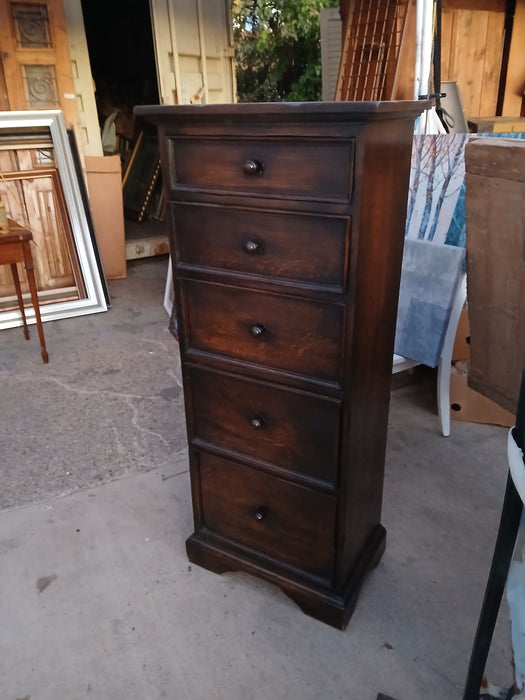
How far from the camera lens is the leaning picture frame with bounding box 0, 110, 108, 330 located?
3316 millimetres

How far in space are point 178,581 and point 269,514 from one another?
1.22 feet

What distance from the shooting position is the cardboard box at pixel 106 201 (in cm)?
393

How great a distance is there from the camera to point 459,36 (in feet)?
13.6

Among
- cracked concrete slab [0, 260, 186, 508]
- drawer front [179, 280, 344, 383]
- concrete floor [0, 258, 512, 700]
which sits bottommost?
concrete floor [0, 258, 512, 700]

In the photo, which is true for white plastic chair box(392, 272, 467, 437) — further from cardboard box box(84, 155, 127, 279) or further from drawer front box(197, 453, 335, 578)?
cardboard box box(84, 155, 127, 279)

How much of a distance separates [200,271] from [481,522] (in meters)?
1.22

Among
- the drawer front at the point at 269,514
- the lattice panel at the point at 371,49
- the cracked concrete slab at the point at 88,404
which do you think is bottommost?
the cracked concrete slab at the point at 88,404

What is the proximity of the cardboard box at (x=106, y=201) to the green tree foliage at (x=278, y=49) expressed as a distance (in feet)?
14.2

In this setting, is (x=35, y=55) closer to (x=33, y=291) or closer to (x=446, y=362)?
(x=33, y=291)

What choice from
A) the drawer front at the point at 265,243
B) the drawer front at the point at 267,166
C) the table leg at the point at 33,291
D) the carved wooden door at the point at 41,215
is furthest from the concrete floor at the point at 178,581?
the carved wooden door at the point at 41,215

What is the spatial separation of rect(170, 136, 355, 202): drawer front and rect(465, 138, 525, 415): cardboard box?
229 mm

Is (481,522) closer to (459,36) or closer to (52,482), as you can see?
(52,482)

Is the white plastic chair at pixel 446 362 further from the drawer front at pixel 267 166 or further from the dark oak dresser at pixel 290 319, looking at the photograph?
the drawer front at pixel 267 166

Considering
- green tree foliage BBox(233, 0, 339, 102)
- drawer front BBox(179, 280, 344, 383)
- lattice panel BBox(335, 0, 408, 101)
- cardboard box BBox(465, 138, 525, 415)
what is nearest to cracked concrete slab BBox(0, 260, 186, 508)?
drawer front BBox(179, 280, 344, 383)
